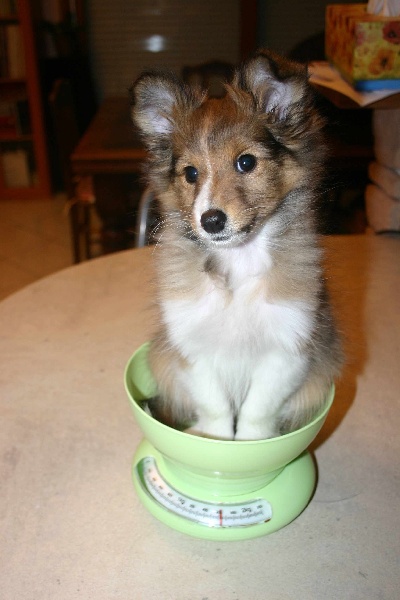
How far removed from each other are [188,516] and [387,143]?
1.61 metres

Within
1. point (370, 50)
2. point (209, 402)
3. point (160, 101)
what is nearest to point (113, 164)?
point (370, 50)

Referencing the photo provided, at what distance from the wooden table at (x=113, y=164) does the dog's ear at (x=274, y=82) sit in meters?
1.72

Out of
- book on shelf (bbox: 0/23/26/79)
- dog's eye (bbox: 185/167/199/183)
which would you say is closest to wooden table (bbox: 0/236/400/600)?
dog's eye (bbox: 185/167/199/183)

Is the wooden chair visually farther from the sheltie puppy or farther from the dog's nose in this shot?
the dog's nose

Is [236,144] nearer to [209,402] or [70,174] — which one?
[209,402]

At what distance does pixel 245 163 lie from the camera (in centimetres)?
99

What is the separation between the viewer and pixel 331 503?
1.10m

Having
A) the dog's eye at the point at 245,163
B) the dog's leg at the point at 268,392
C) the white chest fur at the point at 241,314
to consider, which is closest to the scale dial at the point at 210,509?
the dog's leg at the point at 268,392

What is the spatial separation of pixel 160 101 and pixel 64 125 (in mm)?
2424

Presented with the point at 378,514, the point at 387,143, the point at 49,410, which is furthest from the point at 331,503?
the point at 387,143

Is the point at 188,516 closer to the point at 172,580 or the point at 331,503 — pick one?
the point at 172,580

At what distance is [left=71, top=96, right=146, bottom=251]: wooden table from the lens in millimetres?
3029

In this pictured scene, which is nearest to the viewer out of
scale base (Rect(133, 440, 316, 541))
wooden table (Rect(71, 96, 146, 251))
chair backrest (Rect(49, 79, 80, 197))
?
scale base (Rect(133, 440, 316, 541))

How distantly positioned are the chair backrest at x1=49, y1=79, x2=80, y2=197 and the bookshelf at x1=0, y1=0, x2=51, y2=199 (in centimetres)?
113
